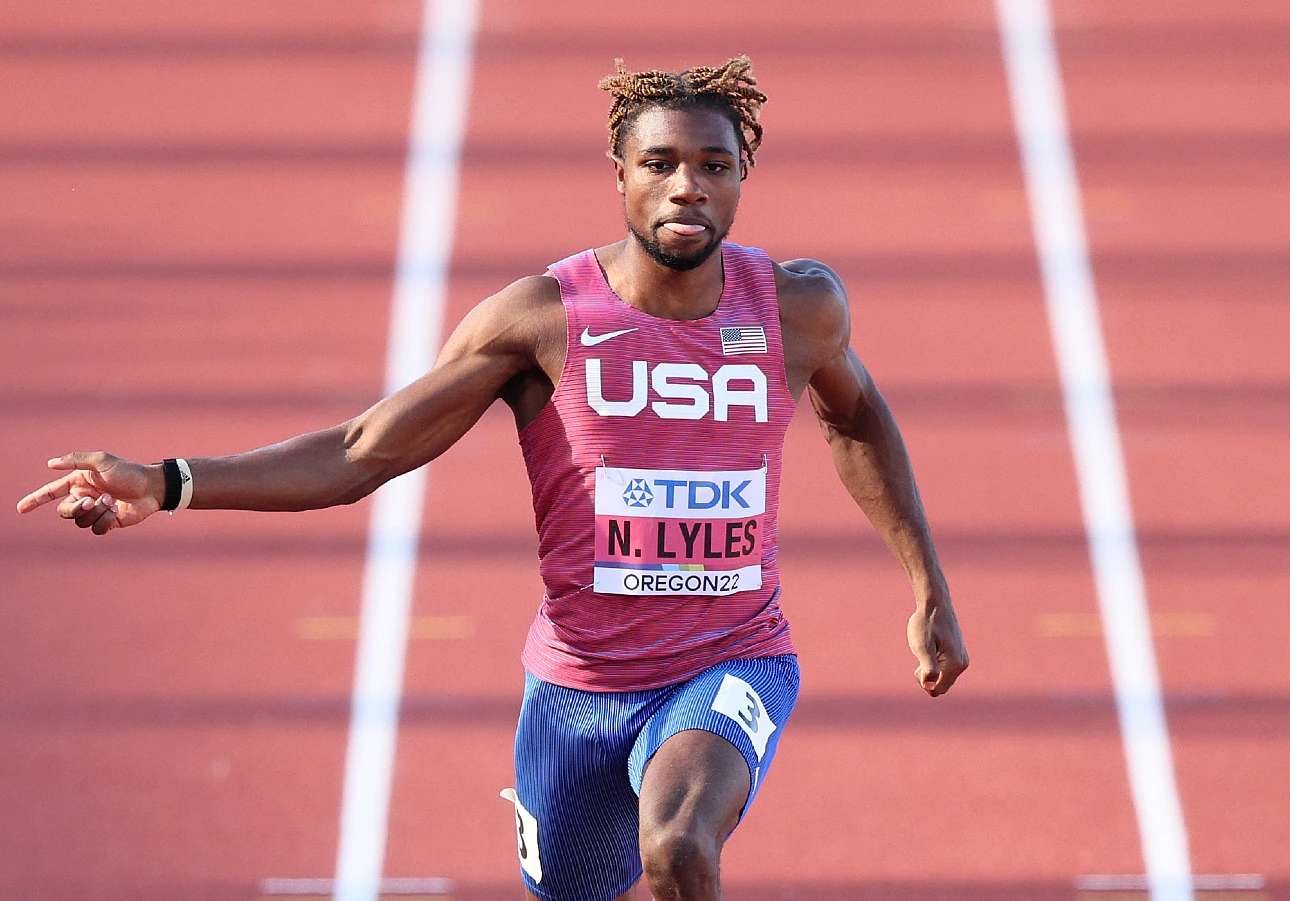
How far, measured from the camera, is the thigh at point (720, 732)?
11.7 ft

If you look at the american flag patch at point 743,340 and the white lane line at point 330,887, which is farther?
the white lane line at point 330,887

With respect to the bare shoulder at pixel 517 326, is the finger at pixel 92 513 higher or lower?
lower

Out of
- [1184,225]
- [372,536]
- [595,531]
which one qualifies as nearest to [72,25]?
[372,536]

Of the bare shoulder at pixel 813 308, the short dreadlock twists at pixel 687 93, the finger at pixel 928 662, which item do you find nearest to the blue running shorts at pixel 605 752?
the finger at pixel 928 662

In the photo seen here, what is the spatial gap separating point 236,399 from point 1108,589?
3.53m

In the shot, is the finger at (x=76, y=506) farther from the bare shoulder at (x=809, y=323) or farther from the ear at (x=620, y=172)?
the bare shoulder at (x=809, y=323)

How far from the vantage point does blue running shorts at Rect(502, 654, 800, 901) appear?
374cm

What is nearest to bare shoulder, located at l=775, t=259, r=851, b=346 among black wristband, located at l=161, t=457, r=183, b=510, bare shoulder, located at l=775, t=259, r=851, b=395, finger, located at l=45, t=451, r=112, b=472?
bare shoulder, located at l=775, t=259, r=851, b=395

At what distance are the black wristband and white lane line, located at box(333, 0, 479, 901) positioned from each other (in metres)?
2.11

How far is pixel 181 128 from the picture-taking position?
948 cm

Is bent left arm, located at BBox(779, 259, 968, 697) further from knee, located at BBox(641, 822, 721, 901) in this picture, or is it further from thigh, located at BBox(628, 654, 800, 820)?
knee, located at BBox(641, 822, 721, 901)

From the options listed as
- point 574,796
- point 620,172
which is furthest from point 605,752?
point 620,172

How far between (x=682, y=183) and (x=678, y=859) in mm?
1285

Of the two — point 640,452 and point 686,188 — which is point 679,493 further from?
point 686,188
